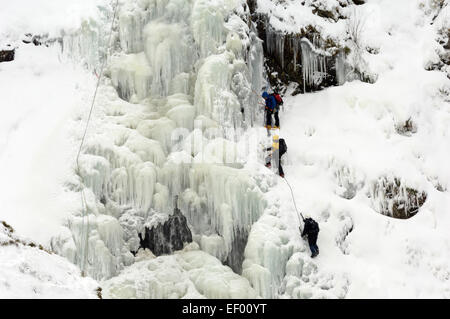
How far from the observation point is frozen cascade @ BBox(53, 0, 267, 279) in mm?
9062

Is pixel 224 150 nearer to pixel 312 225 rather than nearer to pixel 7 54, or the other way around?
pixel 312 225

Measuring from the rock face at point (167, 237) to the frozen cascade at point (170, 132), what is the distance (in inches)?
6.4

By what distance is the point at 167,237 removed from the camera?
951 cm

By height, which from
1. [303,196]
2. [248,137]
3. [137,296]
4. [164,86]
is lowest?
[137,296]

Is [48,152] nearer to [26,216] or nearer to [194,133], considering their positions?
A: [26,216]

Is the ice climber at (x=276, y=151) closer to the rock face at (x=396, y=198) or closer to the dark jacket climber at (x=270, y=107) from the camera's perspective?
the dark jacket climber at (x=270, y=107)

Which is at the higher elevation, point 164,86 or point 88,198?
point 164,86

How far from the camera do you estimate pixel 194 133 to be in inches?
379

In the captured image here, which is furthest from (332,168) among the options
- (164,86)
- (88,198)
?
(88,198)

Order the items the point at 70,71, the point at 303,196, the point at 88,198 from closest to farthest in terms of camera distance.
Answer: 1. the point at 88,198
2. the point at 303,196
3. the point at 70,71

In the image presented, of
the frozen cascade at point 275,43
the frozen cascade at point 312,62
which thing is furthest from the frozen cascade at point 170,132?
the frozen cascade at point 312,62

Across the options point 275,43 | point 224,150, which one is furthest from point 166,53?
point 275,43

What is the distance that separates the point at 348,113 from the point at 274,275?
3.99 m

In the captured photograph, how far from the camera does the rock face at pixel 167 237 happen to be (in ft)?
31.0
